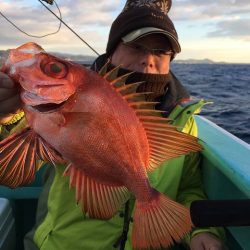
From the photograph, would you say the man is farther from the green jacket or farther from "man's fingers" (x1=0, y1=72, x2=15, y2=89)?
"man's fingers" (x1=0, y1=72, x2=15, y2=89)

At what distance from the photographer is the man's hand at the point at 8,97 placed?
1.60 metres

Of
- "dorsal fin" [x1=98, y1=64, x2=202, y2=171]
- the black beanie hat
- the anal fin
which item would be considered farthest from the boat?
the black beanie hat

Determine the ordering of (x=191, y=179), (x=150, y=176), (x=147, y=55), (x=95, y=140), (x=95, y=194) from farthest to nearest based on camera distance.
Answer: (x=191, y=179) → (x=147, y=55) → (x=150, y=176) → (x=95, y=194) → (x=95, y=140)

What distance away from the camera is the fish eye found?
1580 millimetres

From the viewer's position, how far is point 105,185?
1.88 metres

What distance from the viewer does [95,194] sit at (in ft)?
6.09

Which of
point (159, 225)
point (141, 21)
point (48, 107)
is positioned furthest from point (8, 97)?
point (141, 21)

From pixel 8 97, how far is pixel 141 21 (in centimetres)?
136

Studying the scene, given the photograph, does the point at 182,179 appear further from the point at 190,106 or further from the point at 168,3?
the point at 168,3

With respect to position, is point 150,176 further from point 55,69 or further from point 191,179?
point 55,69

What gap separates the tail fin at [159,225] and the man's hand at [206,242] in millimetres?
669

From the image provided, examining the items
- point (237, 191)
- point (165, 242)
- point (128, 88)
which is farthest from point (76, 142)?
point (237, 191)

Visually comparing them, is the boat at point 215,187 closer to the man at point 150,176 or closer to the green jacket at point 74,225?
the man at point 150,176

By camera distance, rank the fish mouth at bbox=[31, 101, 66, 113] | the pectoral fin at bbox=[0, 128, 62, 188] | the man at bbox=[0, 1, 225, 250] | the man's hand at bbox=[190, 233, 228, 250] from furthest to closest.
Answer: the man at bbox=[0, 1, 225, 250] → the man's hand at bbox=[190, 233, 228, 250] → the pectoral fin at bbox=[0, 128, 62, 188] → the fish mouth at bbox=[31, 101, 66, 113]
